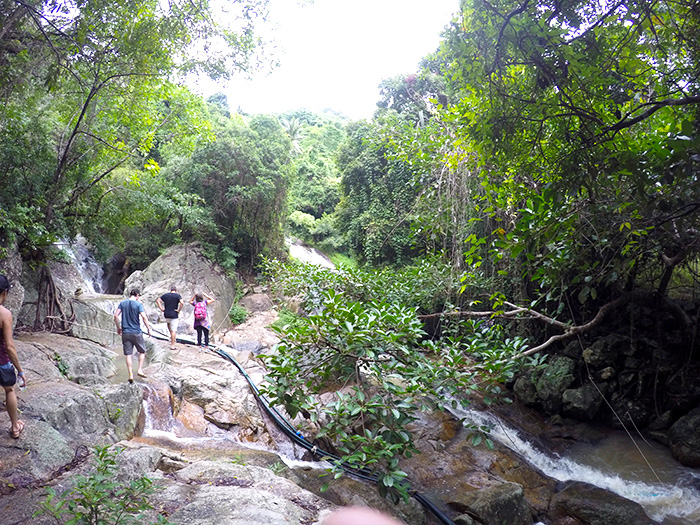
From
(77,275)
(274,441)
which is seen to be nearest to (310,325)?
(274,441)

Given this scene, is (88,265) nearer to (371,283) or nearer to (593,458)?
(371,283)

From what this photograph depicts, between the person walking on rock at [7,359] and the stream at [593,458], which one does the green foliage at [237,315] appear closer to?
the stream at [593,458]

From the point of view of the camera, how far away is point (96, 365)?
25.4ft

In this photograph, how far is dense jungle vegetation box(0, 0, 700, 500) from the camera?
10.3ft

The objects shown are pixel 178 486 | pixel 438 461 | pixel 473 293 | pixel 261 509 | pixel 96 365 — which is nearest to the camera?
pixel 261 509

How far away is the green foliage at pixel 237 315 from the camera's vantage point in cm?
1543

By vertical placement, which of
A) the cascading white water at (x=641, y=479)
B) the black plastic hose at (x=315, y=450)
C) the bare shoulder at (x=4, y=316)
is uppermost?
the bare shoulder at (x=4, y=316)

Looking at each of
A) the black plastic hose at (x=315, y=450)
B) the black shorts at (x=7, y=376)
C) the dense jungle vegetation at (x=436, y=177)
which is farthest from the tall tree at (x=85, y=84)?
the black plastic hose at (x=315, y=450)

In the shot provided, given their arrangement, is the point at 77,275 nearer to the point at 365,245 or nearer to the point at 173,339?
the point at 173,339

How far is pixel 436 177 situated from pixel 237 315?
10.6 meters

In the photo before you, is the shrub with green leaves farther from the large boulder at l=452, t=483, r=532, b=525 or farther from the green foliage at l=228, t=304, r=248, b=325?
the green foliage at l=228, t=304, r=248, b=325

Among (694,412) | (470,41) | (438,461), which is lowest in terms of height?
(438,461)

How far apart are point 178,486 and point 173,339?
6472 millimetres

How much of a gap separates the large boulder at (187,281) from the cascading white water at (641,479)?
10694 mm
